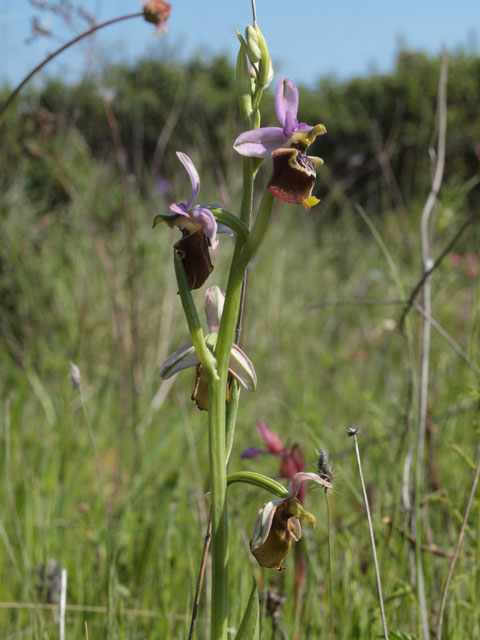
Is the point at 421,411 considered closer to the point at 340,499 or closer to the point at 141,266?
the point at 340,499

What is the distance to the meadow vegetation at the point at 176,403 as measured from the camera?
1.35 meters

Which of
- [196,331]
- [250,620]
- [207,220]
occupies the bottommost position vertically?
[250,620]

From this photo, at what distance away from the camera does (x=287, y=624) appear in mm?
1302

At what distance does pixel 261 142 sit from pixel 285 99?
3.1 inches

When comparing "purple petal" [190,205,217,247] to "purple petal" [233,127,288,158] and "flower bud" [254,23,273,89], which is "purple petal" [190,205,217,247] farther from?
"flower bud" [254,23,273,89]

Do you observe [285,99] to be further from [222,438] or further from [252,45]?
[222,438]

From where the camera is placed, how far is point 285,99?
0.84 meters

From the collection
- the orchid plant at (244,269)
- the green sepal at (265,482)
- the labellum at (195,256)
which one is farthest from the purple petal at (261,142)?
the green sepal at (265,482)

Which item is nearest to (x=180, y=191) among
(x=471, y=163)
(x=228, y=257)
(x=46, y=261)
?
(x=228, y=257)

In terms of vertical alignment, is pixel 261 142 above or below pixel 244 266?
above

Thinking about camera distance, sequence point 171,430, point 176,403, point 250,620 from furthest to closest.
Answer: point 176,403 → point 171,430 → point 250,620

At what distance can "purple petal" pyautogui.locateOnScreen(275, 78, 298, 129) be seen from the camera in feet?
2.73

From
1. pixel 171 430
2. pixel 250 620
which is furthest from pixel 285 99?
pixel 171 430

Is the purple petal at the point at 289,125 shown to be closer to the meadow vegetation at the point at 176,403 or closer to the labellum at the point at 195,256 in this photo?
the labellum at the point at 195,256
